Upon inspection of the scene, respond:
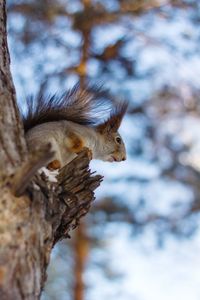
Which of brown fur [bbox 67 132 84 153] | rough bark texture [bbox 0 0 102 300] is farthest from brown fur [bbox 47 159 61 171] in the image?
rough bark texture [bbox 0 0 102 300]

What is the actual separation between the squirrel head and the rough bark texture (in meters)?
1.04

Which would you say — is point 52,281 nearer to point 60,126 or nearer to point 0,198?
point 60,126

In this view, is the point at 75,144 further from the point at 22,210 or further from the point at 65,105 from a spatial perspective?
the point at 22,210

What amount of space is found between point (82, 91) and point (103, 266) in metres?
7.48

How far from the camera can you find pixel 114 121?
2959 millimetres

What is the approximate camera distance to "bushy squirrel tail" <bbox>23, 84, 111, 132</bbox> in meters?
2.48

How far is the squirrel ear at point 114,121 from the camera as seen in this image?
Result: 294cm

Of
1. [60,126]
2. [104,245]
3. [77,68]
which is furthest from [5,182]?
[104,245]

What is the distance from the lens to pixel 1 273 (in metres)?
1.48

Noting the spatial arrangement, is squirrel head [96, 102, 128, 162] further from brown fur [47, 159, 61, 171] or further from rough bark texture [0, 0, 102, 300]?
rough bark texture [0, 0, 102, 300]

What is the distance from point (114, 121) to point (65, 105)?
1.53 feet

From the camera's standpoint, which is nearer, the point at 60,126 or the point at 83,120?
the point at 60,126

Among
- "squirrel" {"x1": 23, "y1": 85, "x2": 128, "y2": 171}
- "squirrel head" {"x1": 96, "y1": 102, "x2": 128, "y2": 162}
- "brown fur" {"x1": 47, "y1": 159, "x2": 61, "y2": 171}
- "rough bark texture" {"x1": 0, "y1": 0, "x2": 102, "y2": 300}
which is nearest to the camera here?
"rough bark texture" {"x1": 0, "y1": 0, "x2": 102, "y2": 300}

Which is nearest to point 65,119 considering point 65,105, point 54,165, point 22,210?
point 65,105
